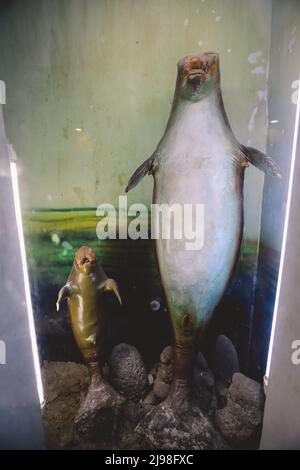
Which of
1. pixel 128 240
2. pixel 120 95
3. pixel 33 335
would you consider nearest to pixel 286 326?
pixel 128 240

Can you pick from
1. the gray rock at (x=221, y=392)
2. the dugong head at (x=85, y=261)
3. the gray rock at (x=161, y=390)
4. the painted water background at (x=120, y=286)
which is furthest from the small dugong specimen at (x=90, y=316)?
the gray rock at (x=221, y=392)

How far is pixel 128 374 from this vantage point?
187 centimetres

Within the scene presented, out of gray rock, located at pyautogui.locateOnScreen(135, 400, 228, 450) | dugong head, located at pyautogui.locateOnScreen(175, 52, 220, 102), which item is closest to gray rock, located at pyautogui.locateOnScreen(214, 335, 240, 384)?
gray rock, located at pyautogui.locateOnScreen(135, 400, 228, 450)

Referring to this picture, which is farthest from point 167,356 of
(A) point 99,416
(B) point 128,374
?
(A) point 99,416

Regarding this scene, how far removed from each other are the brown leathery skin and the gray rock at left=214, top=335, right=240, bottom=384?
741 millimetres

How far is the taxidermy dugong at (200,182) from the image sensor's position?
158 cm

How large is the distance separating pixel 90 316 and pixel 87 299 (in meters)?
0.11

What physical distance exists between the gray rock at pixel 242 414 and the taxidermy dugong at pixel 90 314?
0.65 meters

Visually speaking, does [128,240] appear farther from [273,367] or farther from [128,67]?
[273,367]

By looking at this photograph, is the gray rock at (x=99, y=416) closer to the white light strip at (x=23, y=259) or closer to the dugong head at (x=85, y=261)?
the white light strip at (x=23, y=259)

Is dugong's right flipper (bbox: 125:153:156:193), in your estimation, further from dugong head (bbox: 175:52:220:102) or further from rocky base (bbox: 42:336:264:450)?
rocky base (bbox: 42:336:264:450)

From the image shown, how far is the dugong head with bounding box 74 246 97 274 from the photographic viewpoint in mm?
1740
